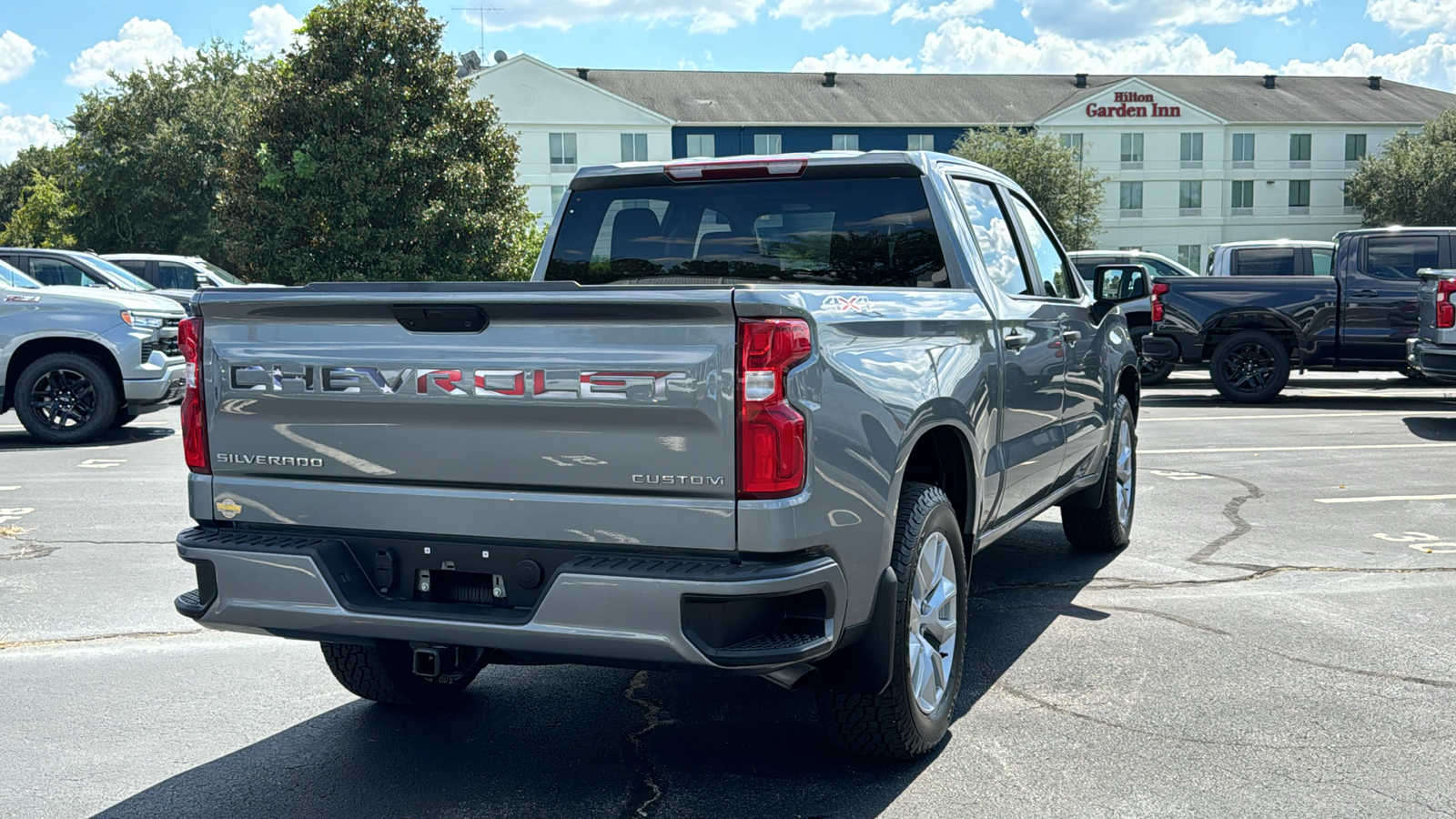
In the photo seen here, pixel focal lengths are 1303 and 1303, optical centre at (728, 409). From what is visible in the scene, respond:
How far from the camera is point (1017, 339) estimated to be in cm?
489

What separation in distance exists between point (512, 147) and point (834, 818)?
3651cm

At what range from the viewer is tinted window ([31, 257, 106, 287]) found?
1476 centimetres

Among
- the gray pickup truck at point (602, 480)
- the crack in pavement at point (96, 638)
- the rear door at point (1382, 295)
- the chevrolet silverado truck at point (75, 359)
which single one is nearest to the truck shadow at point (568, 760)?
the gray pickup truck at point (602, 480)

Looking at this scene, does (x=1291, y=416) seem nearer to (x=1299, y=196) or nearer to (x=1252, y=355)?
(x=1252, y=355)

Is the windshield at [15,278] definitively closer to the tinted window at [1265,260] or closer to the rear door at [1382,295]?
the rear door at [1382,295]

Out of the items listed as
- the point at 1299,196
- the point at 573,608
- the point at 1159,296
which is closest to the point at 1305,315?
the point at 1159,296

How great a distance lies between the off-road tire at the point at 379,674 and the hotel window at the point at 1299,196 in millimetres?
70937

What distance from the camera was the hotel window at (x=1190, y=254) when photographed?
67.8 metres

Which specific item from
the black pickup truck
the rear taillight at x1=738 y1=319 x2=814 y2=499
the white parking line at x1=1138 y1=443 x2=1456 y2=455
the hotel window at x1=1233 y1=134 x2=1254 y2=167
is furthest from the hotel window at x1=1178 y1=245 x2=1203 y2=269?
the rear taillight at x1=738 y1=319 x2=814 y2=499

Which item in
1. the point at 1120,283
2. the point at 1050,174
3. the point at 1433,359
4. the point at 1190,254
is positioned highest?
the point at 1050,174

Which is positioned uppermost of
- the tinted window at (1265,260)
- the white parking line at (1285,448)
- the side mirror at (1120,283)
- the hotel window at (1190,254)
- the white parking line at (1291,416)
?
the hotel window at (1190,254)

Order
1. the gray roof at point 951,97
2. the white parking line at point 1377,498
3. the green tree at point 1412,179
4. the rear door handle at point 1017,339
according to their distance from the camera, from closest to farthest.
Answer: the rear door handle at point 1017,339 → the white parking line at point 1377,498 → the green tree at point 1412,179 → the gray roof at point 951,97

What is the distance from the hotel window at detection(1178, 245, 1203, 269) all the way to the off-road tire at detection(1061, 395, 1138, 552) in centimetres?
6465

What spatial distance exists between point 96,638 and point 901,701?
3.59m
